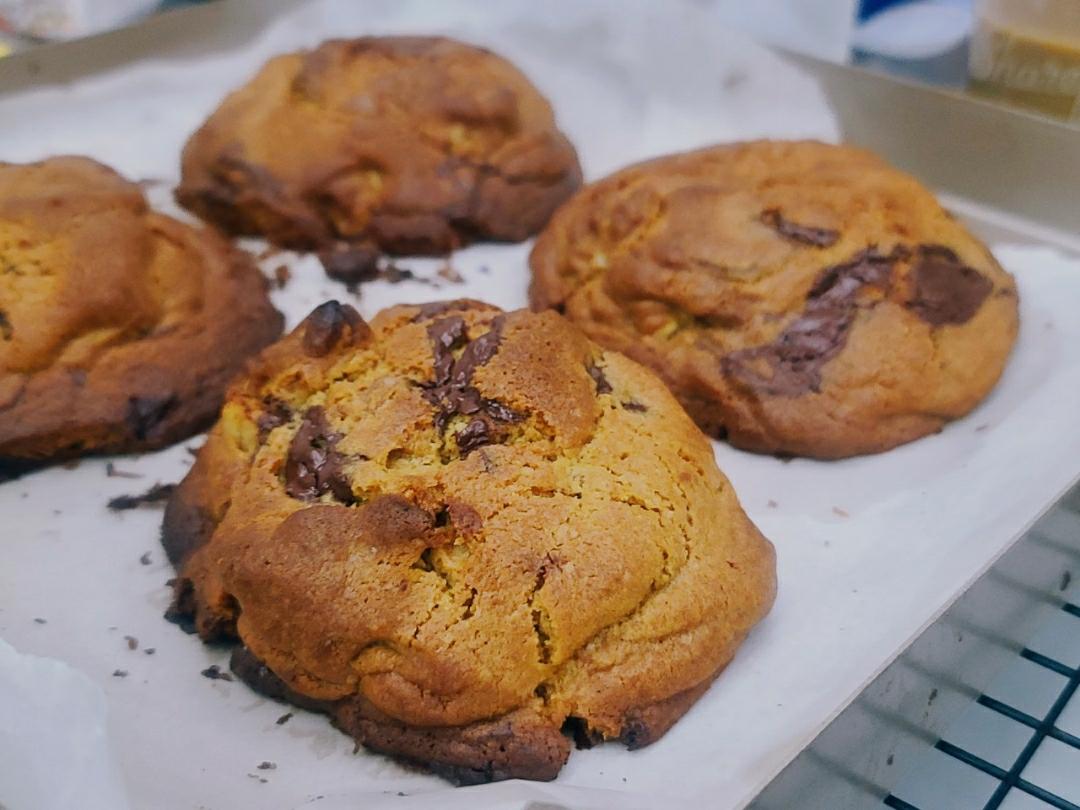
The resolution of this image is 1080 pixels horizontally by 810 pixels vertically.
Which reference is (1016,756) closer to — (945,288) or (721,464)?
(721,464)

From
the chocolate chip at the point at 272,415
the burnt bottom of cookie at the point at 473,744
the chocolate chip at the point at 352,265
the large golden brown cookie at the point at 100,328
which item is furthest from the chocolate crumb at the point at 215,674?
the chocolate chip at the point at 352,265

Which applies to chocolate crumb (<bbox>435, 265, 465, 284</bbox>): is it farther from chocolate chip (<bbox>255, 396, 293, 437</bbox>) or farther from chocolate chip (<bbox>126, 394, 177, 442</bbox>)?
chocolate chip (<bbox>255, 396, 293, 437</bbox>)

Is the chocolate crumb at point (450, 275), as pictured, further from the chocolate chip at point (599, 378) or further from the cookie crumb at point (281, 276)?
the chocolate chip at point (599, 378)

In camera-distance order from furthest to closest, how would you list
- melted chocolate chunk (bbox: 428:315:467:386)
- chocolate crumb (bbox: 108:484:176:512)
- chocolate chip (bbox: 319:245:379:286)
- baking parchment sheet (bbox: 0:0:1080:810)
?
1. chocolate chip (bbox: 319:245:379:286)
2. chocolate crumb (bbox: 108:484:176:512)
3. melted chocolate chunk (bbox: 428:315:467:386)
4. baking parchment sheet (bbox: 0:0:1080:810)

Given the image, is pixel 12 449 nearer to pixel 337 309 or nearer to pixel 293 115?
pixel 337 309

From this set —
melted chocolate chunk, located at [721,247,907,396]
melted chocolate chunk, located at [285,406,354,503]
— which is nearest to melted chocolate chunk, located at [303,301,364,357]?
melted chocolate chunk, located at [285,406,354,503]

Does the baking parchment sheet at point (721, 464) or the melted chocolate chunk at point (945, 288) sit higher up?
the melted chocolate chunk at point (945, 288)
